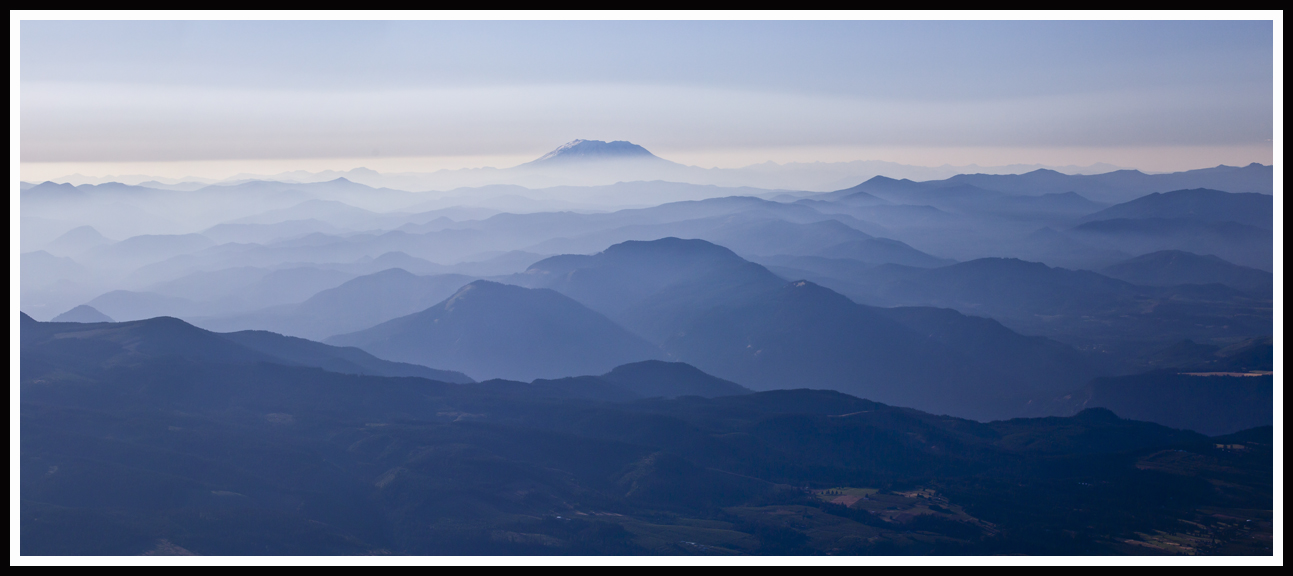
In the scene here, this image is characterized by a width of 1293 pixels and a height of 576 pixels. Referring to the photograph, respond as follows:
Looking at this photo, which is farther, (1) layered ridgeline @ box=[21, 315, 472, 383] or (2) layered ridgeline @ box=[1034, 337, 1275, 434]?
(2) layered ridgeline @ box=[1034, 337, 1275, 434]

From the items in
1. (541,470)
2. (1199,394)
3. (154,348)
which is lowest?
(1199,394)

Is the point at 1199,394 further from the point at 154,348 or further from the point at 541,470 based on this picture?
the point at 154,348

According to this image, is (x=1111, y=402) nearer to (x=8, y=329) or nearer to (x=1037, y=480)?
(x=1037, y=480)

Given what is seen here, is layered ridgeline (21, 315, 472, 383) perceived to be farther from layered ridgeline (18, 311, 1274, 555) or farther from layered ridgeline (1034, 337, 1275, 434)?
layered ridgeline (1034, 337, 1275, 434)

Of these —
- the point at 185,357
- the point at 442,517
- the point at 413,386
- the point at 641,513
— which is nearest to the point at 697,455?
the point at 641,513

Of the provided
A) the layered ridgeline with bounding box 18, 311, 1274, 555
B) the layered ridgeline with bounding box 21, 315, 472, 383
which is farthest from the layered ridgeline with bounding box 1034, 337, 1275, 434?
the layered ridgeline with bounding box 21, 315, 472, 383

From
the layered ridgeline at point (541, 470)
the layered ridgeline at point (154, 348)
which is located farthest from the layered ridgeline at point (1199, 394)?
the layered ridgeline at point (154, 348)

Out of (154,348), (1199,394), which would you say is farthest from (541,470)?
(1199,394)

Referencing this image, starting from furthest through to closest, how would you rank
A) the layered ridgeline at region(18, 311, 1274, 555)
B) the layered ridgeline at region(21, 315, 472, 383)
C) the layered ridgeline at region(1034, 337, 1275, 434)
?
the layered ridgeline at region(1034, 337, 1275, 434)
the layered ridgeline at region(21, 315, 472, 383)
the layered ridgeline at region(18, 311, 1274, 555)
